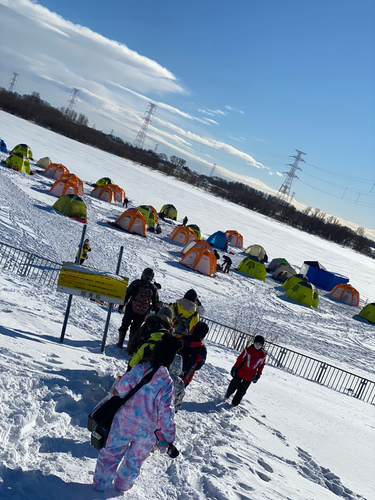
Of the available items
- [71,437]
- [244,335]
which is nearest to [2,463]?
[71,437]

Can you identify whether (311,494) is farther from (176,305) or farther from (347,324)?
(347,324)

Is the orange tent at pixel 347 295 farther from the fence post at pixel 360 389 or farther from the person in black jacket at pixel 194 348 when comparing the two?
the person in black jacket at pixel 194 348

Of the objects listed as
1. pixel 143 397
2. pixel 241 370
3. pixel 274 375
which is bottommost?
pixel 274 375

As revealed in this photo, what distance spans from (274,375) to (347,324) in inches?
495

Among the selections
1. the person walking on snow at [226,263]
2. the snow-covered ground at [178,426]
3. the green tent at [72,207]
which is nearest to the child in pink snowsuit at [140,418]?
the snow-covered ground at [178,426]

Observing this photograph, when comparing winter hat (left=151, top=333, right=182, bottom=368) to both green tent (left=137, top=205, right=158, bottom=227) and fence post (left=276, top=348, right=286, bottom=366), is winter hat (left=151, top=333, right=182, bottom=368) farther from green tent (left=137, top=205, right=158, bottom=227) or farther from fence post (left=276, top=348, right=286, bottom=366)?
green tent (left=137, top=205, right=158, bottom=227)

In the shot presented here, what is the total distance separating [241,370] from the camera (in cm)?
675

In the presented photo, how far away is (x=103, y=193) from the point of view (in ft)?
97.0

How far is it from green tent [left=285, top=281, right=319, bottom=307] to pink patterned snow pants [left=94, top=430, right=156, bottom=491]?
65.0 feet

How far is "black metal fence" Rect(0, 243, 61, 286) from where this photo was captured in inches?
462

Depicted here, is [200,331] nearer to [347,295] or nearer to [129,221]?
[129,221]

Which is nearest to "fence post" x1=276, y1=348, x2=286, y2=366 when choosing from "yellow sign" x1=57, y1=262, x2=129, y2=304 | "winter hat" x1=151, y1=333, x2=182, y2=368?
"yellow sign" x1=57, y1=262, x2=129, y2=304

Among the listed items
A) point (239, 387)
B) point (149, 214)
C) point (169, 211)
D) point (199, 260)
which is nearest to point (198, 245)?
point (199, 260)

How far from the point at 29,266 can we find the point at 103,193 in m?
17.5
